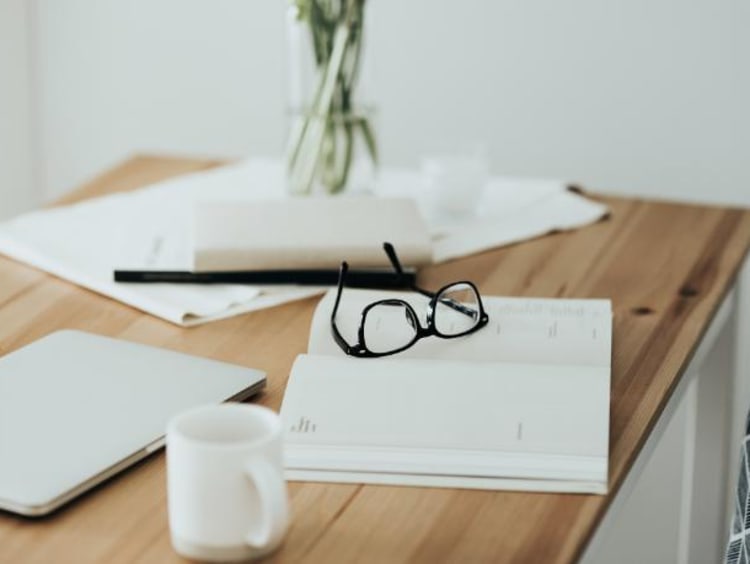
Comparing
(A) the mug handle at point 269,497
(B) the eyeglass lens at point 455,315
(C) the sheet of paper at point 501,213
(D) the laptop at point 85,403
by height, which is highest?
(A) the mug handle at point 269,497

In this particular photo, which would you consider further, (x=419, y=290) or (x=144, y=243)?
(x=144, y=243)

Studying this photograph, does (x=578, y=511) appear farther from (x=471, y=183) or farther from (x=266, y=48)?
(x=266, y=48)

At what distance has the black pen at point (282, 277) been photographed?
4.37 ft

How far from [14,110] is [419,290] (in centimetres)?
169

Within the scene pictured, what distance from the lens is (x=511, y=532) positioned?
84cm

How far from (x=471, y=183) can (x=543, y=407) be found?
0.67m

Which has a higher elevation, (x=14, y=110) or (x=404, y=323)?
(x=404, y=323)

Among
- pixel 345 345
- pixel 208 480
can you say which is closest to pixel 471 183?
pixel 345 345

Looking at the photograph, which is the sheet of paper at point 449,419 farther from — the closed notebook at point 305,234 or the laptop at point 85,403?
the closed notebook at point 305,234

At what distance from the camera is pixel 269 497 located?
76 centimetres

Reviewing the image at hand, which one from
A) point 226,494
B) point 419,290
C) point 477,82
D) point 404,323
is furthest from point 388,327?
point 477,82

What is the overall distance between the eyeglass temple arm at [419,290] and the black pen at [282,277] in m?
0.02

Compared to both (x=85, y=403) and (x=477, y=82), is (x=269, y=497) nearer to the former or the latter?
(x=85, y=403)

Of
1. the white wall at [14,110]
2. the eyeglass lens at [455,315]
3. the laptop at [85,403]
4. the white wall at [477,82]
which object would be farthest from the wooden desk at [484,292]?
the white wall at [14,110]
